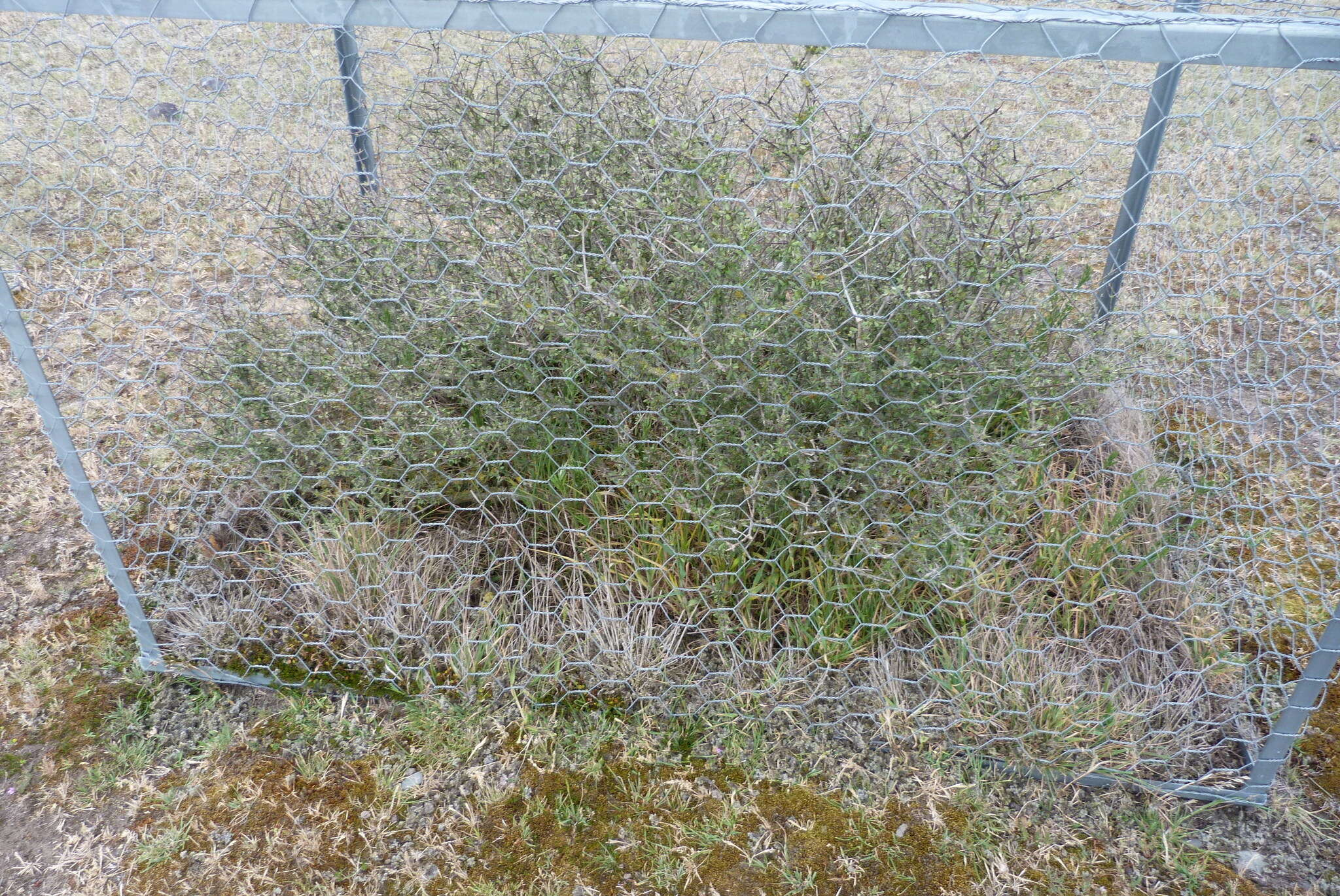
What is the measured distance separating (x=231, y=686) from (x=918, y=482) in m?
1.83

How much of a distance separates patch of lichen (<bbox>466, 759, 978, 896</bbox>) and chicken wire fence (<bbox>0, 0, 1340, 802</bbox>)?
0.21m

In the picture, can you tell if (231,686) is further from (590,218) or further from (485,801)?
(590,218)

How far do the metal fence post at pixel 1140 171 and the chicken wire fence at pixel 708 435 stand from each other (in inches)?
0.7

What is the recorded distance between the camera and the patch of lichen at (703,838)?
1.90 m

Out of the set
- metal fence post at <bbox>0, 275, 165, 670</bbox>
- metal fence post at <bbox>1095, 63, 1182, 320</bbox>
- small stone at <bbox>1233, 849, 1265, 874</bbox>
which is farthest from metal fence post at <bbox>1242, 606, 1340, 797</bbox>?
metal fence post at <bbox>0, 275, 165, 670</bbox>

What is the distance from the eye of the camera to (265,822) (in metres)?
2.04

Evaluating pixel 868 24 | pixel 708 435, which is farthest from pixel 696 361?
pixel 868 24

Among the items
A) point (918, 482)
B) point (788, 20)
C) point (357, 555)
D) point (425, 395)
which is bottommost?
point (357, 555)

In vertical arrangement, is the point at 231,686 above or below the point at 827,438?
below

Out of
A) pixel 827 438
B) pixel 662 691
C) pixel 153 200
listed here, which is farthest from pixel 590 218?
pixel 153 200

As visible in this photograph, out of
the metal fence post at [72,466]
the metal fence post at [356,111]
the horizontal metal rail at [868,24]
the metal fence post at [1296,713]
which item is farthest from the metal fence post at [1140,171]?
the metal fence post at [72,466]

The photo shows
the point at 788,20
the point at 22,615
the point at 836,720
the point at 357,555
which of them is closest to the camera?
the point at 788,20

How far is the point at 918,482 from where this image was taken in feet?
7.01

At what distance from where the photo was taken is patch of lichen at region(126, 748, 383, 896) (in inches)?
76.1
